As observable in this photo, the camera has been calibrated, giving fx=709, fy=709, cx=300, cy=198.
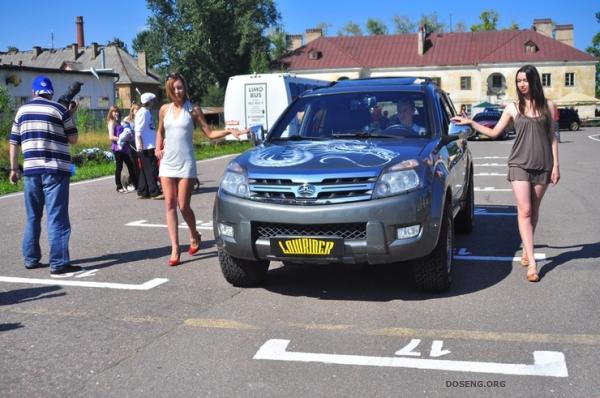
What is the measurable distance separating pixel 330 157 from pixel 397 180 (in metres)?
0.59

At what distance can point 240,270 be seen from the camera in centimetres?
612

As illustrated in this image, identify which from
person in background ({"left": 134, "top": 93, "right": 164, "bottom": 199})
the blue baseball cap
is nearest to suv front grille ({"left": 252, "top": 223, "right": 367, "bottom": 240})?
the blue baseball cap

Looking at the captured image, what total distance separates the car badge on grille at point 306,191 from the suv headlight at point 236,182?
48cm

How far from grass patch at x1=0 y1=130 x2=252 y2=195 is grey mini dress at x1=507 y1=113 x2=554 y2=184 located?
37.1 ft

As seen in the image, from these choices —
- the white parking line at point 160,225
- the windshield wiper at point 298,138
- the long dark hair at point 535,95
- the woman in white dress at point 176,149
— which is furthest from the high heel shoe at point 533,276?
the white parking line at point 160,225

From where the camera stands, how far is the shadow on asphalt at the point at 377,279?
598 cm

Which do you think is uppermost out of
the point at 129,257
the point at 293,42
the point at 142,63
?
the point at 293,42

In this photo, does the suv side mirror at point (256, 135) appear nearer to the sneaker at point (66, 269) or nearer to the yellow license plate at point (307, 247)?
the yellow license plate at point (307, 247)

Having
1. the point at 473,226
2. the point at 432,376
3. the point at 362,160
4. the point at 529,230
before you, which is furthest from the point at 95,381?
the point at 473,226

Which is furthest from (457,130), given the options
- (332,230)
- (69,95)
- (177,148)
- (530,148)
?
(69,95)

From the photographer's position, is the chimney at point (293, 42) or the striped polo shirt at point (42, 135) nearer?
the striped polo shirt at point (42, 135)

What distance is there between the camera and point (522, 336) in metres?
4.79

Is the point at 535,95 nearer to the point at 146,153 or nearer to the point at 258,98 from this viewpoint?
the point at 146,153

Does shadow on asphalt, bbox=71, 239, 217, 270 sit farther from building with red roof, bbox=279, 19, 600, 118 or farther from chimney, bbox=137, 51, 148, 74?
chimney, bbox=137, 51, 148, 74
